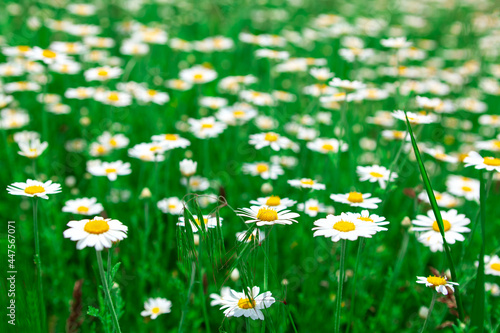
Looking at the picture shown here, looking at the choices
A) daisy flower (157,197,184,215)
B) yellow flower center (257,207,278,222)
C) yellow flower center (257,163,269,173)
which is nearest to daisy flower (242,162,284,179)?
yellow flower center (257,163,269,173)

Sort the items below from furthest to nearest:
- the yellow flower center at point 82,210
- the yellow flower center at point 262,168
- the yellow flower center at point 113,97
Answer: the yellow flower center at point 113,97 < the yellow flower center at point 262,168 < the yellow flower center at point 82,210

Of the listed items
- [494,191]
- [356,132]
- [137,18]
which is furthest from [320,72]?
[137,18]

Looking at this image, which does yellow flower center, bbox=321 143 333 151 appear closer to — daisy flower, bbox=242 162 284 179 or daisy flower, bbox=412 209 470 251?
daisy flower, bbox=242 162 284 179

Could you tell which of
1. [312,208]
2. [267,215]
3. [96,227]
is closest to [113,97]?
[312,208]

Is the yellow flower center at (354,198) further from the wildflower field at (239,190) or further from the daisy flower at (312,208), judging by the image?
the daisy flower at (312,208)

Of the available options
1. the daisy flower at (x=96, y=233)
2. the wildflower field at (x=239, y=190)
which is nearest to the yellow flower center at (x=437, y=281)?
the wildflower field at (x=239, y=190)

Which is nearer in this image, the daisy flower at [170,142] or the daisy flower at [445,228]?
the daisy flower at [445,228]

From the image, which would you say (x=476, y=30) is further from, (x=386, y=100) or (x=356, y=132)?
(x=356, y=132)
